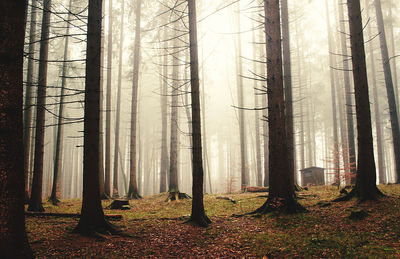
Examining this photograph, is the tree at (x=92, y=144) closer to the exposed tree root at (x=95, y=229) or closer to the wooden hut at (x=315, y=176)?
the exposed tree root at (x=95, y=229)

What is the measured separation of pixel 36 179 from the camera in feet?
33.0

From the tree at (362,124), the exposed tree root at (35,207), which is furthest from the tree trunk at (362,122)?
the exposed tree root at (35,207)

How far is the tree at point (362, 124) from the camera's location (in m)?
7.88

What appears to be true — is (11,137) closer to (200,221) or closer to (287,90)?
(200,221)

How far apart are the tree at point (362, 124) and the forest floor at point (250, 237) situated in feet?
1.59

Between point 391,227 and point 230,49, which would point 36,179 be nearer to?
point 391,227

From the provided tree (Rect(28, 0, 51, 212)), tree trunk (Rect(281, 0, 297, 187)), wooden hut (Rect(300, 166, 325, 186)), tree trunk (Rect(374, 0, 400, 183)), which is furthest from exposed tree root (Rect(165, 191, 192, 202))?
tree trunk (Rect(374, 0, 400, 183))

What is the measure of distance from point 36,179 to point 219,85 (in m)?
33.8

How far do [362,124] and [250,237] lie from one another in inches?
216

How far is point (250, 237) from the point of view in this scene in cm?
611

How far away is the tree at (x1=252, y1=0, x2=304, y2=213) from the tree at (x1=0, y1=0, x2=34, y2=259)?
6538mm

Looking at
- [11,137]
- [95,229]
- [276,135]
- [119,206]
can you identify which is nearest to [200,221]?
[95,229]

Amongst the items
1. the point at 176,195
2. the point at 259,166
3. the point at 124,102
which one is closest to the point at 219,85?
the point at 124,102

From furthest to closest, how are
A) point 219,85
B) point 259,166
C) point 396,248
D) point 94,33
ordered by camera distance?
point 219,85
point 259,166
point 94,33
point 396,248
